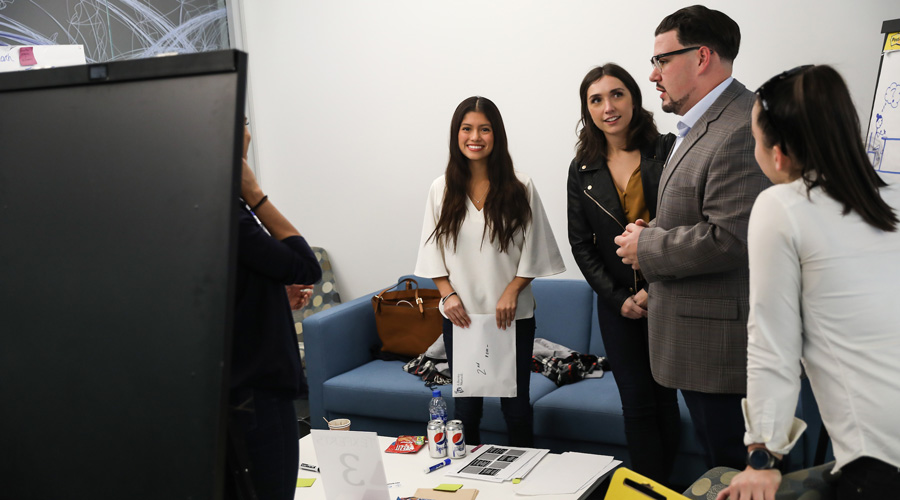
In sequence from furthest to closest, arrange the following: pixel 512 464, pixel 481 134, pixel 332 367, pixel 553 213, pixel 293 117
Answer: pixel 293 117, pixel 553 213, pixel 332 367, pixel 481 134, pixel 512 464

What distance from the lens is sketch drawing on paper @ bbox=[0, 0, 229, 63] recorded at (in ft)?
11.2

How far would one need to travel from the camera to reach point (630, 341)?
2377 millimetres

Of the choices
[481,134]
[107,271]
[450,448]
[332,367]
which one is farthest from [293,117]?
[107,271]

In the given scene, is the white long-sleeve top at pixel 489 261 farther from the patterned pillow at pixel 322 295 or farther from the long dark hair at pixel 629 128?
the patterned pillow at pixel 322 295

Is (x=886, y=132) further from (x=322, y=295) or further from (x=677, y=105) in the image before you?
(x=322, y=295)

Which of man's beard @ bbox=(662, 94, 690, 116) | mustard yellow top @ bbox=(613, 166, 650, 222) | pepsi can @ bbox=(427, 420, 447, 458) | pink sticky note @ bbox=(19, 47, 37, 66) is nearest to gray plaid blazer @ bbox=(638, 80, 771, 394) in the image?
man's beard @ bbox=(662, 94, 690, 116)

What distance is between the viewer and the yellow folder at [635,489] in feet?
5.11

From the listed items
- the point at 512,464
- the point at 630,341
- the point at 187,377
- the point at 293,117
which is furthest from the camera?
the point at 293,117

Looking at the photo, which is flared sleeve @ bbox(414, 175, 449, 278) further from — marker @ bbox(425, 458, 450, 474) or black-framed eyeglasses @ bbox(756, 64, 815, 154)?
black-framed eyeglasses @ bbox(756, 64, 815, 154)

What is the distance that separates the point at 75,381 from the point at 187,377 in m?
0.18

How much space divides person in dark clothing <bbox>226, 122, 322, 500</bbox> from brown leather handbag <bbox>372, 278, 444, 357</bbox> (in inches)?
83.4

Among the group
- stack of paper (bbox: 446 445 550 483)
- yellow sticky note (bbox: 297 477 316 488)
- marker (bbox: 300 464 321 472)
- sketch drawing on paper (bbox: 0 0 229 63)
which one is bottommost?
marker (bbox: 300 464 321 472)

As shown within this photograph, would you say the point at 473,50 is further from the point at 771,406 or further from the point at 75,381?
the point at 75,381

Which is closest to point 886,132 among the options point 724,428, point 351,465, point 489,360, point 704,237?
point 704,237
